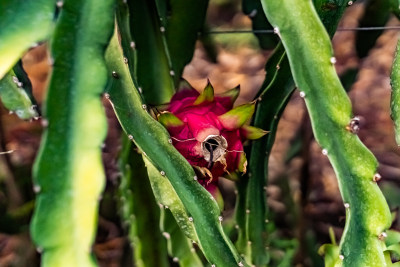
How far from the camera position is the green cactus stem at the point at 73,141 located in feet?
1.85

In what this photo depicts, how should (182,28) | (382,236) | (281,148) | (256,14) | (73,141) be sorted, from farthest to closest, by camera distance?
1. (281,148)
2. (256,14)
3. (182,28)
4. (382,236)
5. (73,141)

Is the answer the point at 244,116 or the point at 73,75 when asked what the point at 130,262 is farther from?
the point at 73,75

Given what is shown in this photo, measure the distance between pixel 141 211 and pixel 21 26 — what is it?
Answer: 0.52 meters

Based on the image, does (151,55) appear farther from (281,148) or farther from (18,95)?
(281,148)

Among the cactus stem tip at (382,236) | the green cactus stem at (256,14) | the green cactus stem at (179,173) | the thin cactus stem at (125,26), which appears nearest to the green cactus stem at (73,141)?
the green cactus stem at (179,173)

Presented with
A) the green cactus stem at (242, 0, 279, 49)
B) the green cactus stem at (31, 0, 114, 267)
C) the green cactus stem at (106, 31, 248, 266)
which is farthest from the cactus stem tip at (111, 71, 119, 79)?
the green cactus stem at (242, 0, 279, 49)

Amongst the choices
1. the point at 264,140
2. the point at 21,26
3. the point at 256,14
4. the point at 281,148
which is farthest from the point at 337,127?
the point at 281,148

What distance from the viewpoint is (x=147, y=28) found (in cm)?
100

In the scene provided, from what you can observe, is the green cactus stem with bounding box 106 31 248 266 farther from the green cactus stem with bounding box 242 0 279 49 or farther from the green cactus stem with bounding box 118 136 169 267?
the green cactus stem with bounding box 242 0 279 49

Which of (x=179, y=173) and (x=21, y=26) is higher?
(x=21, y=26)

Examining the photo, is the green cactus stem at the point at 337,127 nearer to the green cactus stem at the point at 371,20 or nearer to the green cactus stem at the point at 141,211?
the green cactus stem at the point at 141,211

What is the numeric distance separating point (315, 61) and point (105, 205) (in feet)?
3.60

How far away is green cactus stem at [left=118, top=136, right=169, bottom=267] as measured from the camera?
105 cm

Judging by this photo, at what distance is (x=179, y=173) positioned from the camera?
75 cm
